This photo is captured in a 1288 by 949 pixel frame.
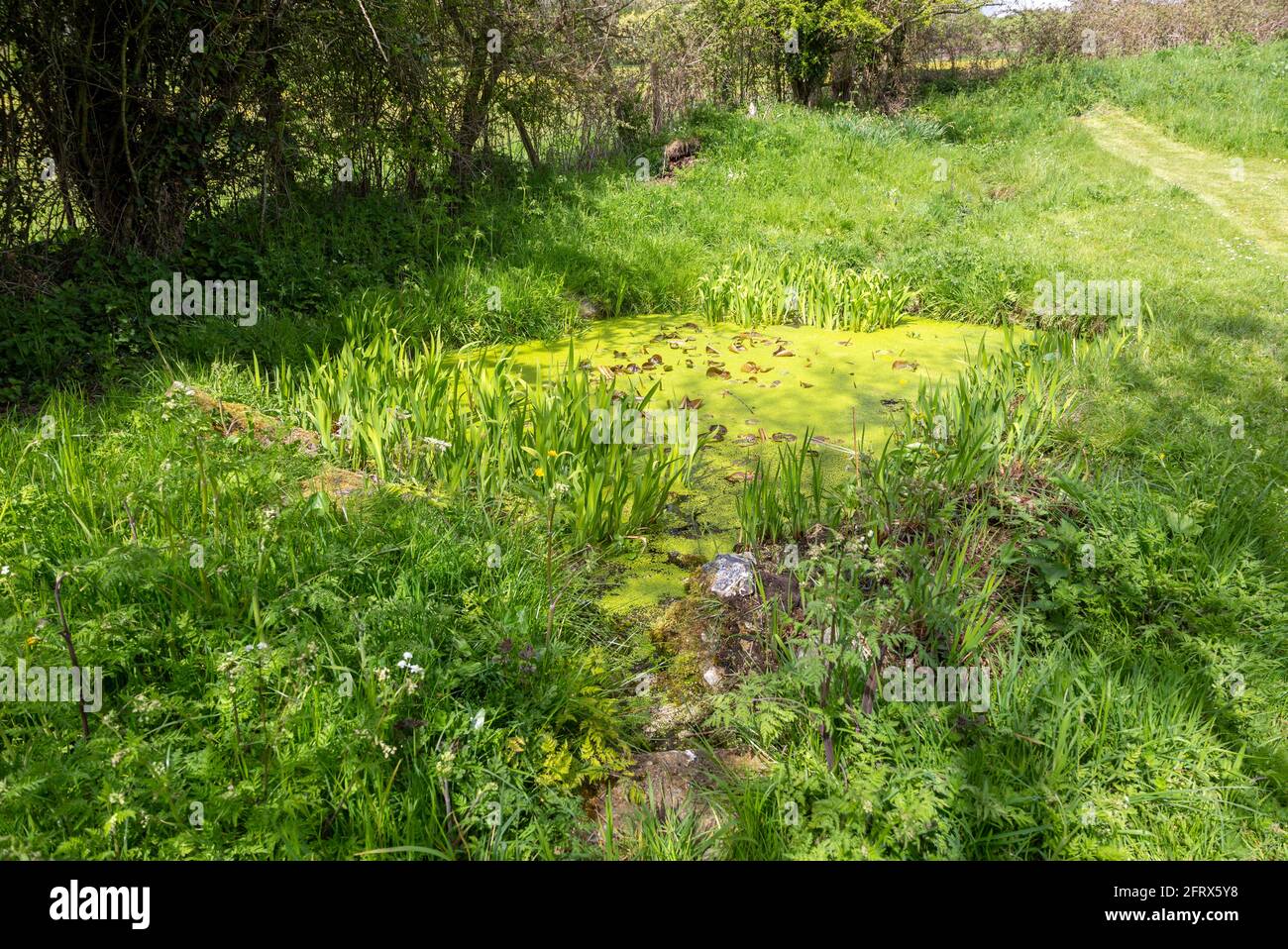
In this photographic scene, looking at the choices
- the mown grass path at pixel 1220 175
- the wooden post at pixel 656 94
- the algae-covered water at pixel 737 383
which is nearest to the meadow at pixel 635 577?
the algae-covered water at pixel 737 383

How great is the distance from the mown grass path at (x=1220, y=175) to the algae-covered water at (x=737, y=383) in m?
4.16

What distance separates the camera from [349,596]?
2.66 meters

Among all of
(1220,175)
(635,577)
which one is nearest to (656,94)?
(1220,175)

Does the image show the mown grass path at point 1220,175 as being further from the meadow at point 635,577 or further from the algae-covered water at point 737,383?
the algae-covered water at point 737,383

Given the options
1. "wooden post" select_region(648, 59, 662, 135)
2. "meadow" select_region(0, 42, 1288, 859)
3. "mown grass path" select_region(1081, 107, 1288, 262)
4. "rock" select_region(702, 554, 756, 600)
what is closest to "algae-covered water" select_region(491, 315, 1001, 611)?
"meadow" select_region(0, 42, 1288, 859)

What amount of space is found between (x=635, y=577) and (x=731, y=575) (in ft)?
1.30

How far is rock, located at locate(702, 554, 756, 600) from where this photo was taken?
3.04 metres

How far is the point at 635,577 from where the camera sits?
3227 mm

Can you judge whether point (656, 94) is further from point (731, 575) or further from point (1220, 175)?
point (731, 575)

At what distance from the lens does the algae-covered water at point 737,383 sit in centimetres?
348
